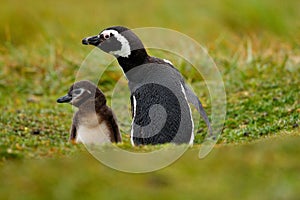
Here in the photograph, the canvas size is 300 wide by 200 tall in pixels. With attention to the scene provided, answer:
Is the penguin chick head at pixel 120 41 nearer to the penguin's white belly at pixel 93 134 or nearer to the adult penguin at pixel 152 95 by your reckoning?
the adult penguin at pixel 152 95

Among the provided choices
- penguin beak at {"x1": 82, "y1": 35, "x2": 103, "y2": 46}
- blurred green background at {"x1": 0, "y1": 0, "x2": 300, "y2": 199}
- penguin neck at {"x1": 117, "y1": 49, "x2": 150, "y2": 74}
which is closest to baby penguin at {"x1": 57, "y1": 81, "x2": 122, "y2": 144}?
blurred green background at {"x1": 0, "y1": 0, "x2": 300, "y2": 199}

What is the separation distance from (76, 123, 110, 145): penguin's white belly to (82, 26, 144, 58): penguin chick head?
0.60m

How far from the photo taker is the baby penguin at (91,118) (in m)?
5.66

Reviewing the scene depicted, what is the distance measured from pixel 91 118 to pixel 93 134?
13 cm

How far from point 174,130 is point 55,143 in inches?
34.7

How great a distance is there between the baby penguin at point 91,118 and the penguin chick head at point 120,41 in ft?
1.45

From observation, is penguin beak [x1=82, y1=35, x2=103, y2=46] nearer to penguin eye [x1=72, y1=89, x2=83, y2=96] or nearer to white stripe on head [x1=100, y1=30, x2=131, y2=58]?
white stripe on head [x1=100, y1=30, x2=131, y2=58]

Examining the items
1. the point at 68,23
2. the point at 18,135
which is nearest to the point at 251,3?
the point at 68,23

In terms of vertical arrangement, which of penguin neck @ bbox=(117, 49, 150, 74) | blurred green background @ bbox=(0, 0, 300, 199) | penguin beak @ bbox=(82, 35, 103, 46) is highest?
penguin beak @ bbox=(82, 35, 103, 46)

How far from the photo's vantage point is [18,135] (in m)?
5.69

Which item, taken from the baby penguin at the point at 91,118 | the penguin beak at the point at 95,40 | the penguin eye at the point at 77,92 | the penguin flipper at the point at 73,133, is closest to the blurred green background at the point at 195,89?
the penguin flipper at the point at 73,133

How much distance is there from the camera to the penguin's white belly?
563 centimetres

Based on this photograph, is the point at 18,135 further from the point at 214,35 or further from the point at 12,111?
the point at 214,35

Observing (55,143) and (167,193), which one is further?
(55,143)
